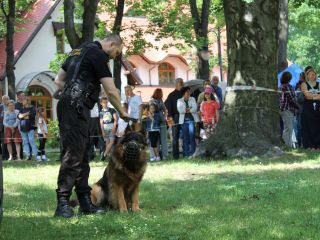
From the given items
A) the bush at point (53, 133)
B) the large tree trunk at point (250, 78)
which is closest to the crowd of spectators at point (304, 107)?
the large tree trunk at point (250, 78)

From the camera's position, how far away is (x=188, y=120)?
52.5ft

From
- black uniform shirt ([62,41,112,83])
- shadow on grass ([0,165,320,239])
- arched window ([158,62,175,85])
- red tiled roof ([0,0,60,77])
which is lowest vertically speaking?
shadow on grass ([0,165,320,239])

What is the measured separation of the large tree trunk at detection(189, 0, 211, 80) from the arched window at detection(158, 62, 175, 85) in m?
23.5

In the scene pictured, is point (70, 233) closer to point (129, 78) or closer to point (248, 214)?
point (248, 214)

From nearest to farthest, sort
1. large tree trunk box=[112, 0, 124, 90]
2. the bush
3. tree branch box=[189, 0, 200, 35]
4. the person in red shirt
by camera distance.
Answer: the person in red shirt < large tree trunk box=[112, 0, 124, 90] < tree branch box=[189, 0, 200, 35] < the bush

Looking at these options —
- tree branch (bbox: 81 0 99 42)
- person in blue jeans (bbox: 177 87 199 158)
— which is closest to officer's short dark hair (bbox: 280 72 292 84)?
person in blue jeans (bbox: 177 87 199 158)

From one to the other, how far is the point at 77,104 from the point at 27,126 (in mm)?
11604

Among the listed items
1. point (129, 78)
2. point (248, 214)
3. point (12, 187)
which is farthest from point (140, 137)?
point (129, 78)

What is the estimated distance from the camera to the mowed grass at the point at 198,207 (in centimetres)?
595

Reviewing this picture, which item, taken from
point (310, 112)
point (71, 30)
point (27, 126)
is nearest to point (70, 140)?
point (310, 112)

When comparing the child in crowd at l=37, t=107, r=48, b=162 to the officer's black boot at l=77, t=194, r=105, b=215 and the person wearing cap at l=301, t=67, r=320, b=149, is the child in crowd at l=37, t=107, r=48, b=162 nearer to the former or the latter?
the person wearing cap at l=301, t=67, r=320, b=149

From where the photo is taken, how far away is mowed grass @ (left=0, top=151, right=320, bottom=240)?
5.95 meters

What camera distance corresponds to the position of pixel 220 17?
33906 mm

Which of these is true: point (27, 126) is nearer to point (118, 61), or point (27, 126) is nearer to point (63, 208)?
point (118, 61)
